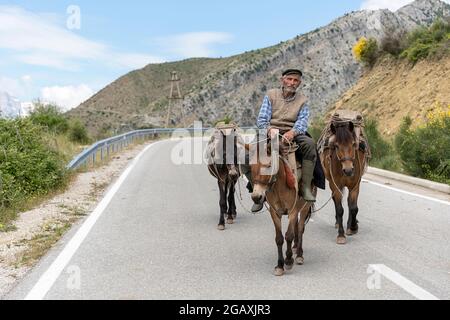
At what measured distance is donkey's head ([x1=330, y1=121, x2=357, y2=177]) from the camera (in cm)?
787

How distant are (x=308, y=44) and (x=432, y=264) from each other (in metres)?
111

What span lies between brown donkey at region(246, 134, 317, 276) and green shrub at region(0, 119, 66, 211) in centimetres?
622

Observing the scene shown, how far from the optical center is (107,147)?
23.0 metres

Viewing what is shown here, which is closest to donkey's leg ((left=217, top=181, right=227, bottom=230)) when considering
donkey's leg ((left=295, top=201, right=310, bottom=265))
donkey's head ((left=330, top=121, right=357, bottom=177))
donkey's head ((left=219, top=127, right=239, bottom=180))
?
donkey's head ((left=219, top=127, right=239, bottom=180))

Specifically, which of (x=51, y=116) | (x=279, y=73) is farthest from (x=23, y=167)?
(x=279, y=73)

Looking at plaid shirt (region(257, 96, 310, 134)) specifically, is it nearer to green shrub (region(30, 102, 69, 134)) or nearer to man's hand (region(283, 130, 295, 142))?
man's hand (region(283, 130, 295, 142))

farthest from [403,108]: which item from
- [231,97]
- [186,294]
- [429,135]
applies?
[231,97]

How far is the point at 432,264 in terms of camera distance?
7031 millimetres

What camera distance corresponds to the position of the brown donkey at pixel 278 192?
6234 mm

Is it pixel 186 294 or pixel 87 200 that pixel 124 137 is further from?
pixel 186 294

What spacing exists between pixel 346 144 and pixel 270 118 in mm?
1206

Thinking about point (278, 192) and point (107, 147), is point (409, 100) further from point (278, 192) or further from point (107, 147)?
point (278, 192)

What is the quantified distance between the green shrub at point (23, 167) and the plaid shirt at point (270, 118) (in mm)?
5840

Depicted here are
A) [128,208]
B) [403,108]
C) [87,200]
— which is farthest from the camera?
[403,108]
